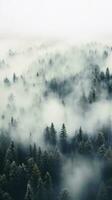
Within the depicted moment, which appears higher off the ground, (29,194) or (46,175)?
(46,175)

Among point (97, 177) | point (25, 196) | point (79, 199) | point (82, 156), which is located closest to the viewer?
point (25, 196)

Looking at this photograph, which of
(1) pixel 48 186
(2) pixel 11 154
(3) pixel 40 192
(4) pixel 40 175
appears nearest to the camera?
(3) pixel 40 192

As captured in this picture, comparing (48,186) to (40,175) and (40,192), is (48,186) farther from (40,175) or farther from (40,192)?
(40,175)

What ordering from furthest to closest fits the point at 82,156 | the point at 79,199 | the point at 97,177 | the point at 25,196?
the point at 82,156
the point at 97,177
the point at 79,199
the point at 25,196

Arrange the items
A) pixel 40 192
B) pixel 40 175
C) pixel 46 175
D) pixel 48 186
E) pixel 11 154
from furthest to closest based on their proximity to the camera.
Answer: pixel 11 154 → pixel 40 175 → pixel 46 175 → pixel 48 186 → pixel 40 192

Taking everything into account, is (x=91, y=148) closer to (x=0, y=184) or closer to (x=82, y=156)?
(x=82, y=156)

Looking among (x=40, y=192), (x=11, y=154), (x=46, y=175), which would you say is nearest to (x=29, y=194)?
(x=40, y=192)

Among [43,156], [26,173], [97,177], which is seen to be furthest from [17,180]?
[97,177]

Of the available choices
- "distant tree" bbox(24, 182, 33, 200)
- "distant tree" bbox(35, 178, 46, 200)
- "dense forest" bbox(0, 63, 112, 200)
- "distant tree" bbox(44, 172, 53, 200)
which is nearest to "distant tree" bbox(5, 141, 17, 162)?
"dense forest" bbox(0, 63, 112, 200)

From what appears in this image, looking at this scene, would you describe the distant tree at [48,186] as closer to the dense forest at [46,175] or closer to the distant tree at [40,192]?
the dense forest at [46,175]

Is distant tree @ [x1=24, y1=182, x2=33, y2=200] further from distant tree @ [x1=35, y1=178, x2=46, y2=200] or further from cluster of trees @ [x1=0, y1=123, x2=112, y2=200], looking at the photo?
distant tree @ [x1=35, y1=178, x2=46, y2=200]

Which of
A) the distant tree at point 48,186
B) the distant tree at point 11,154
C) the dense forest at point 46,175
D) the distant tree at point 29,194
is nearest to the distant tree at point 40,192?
the dense forest at point 46,175
